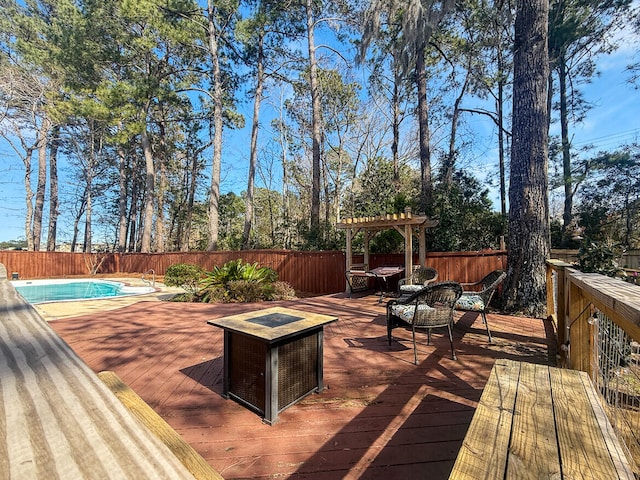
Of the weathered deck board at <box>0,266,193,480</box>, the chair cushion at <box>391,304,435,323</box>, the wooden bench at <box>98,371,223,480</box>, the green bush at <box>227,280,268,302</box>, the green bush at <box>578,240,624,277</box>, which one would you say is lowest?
the green bush at <box>227,280,268,302</box>

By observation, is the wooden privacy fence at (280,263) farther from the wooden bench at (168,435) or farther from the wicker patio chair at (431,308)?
the wooden bench at (168,435)

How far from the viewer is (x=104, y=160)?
1977 cm

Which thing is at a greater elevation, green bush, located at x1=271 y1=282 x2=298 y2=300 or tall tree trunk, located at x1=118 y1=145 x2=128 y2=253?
tall tree trunk, located at x1=118 y1=145 x2=128 y2=253

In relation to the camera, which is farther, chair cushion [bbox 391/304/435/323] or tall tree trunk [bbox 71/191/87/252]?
tall tree trunk [bbox 71/191/87/252]

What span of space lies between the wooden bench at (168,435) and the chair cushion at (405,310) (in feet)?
8.62

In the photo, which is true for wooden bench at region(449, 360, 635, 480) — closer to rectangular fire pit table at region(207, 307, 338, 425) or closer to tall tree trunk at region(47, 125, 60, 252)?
rectangular fire pit table at region(207, 307, 338, 425)

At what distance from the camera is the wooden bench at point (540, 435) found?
35.8 inches

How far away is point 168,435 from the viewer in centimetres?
85

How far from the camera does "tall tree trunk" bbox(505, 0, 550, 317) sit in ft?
16.2

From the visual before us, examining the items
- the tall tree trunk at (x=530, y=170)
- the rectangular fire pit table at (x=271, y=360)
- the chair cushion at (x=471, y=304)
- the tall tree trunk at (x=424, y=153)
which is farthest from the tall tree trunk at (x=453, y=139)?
the rectangular fire pit table at (x=271, y=360)

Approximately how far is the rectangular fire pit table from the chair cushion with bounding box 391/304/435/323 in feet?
3.67

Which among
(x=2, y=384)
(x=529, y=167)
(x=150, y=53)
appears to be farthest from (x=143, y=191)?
(x=2, y=384)

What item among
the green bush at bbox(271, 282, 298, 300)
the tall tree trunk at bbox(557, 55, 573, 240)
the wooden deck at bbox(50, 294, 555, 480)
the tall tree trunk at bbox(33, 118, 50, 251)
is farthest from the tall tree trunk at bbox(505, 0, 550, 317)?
the tall tree trunk at bbox(33, 118, 50, 251)

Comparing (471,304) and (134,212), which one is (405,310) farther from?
(134,212)
